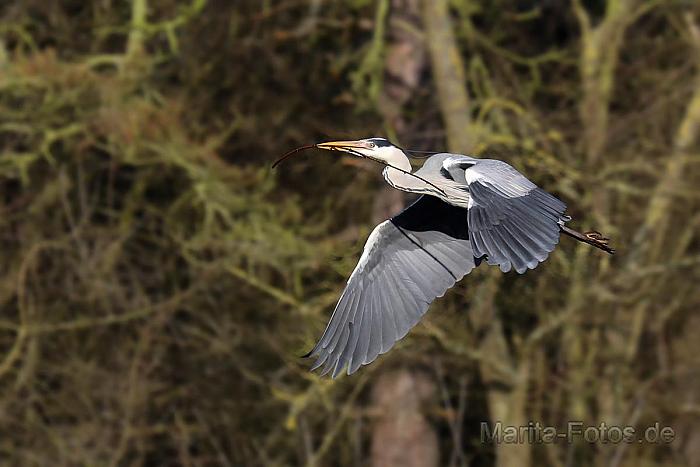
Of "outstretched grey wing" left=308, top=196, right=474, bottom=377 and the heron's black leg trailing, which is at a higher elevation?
the heron's black leg trailing

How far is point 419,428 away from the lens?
955 cm

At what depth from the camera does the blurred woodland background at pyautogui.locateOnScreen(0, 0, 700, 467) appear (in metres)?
8.41

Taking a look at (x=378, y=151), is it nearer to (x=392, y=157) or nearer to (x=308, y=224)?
(x=392, y=157)

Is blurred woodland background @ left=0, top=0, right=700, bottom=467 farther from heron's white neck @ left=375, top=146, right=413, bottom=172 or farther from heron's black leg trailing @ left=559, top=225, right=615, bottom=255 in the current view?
heron's white neck @ left=375, top=146, right=413, bottom=172

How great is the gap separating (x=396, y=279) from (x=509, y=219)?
982mm

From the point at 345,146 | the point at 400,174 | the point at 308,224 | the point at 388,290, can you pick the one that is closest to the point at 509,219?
the point at 400,174

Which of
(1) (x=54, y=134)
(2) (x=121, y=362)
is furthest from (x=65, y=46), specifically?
(2) (x=121, y=362)

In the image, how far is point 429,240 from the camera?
5953mm

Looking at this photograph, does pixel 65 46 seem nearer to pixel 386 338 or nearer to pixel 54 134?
pixel 54 134

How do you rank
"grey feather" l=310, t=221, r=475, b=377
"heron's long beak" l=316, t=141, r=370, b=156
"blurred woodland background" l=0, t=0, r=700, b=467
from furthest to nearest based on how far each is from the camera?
1. "blurred woodland background" l=0, t=0, r=700, b=467
2. "grey feather" l=310, t=221, r=475, b=377
3. "heron's long beak" l=316, t=141, r=370, b=156

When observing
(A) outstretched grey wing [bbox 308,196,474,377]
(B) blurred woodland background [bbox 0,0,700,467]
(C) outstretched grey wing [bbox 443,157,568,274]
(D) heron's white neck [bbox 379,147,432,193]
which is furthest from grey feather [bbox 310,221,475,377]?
(B) blurred woodland background [bbox 0,0,700,467]

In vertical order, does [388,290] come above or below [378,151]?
below

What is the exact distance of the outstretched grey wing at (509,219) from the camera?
15.9 feet

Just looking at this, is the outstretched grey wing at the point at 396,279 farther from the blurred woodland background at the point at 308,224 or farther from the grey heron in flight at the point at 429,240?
the blurred woodland background at the point at 308,224
